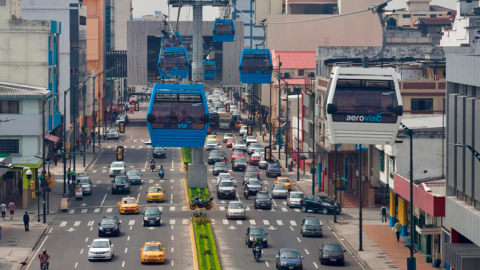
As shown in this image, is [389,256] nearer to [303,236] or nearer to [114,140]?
[303,236]

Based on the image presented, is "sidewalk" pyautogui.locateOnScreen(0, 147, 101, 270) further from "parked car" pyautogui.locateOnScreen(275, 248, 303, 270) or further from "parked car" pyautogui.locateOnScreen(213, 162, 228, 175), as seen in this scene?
"parked car" pyautogui.locateOnScreen(213, 162, 228, 175)

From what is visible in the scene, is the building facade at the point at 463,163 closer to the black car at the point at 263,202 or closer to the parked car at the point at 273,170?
the black car at the point at 263,202

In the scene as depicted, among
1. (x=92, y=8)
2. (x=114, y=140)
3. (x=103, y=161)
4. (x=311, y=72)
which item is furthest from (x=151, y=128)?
(x=92, y=8)

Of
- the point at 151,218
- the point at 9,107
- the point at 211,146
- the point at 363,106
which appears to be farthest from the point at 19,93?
the point at 363,106

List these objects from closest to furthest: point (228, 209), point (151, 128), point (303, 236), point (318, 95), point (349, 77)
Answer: point (349, 77) < point (151, 128) < point (303, 236) < point (228, 209) < point (318, 95)

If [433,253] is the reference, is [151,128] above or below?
above

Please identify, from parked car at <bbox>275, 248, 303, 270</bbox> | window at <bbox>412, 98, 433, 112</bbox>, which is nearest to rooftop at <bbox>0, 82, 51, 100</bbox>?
window at <bbox>412, 98, 433, 112</bbox>

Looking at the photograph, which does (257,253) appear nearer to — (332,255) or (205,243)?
(332,255)
